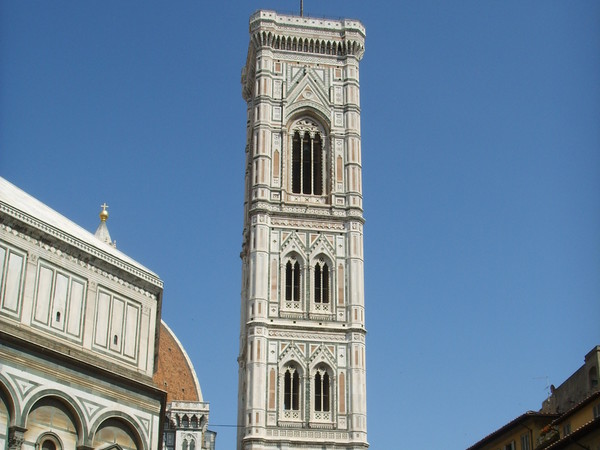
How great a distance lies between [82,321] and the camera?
21.3 meters

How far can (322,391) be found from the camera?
43844mm

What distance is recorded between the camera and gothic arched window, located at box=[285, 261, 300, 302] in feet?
150

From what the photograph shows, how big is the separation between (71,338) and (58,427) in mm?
1941

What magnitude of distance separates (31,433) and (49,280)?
317 centimetres

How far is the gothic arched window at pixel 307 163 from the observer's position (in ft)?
159

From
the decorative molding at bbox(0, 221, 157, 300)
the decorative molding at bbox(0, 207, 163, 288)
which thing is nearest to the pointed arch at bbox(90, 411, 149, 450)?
the decorative molding at bbox(0, 221, 157, 300)

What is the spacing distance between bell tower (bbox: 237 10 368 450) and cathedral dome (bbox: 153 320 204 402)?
13.8m

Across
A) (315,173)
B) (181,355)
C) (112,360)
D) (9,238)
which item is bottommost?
(112,360)

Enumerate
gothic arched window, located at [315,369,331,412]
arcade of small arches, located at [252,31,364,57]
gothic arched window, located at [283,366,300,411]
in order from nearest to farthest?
1. gothic arched window, located at [283,366,300,411]
2. gothic arched window, located at [315,369,331,412]
3. arcade of small arches, located at [252,31,364,57]

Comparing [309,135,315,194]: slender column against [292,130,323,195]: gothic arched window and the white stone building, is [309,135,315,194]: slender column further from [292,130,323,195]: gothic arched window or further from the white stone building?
the white stone building

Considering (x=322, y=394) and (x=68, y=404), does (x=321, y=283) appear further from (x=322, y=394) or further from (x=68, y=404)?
(x=68, y=404)

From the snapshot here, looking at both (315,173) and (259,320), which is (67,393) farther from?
(315,173)

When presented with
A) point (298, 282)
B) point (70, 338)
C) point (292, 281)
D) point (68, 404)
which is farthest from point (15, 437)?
point (298, 282)

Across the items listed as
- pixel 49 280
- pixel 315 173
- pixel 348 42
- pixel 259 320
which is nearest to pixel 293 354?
pixel 259 320
